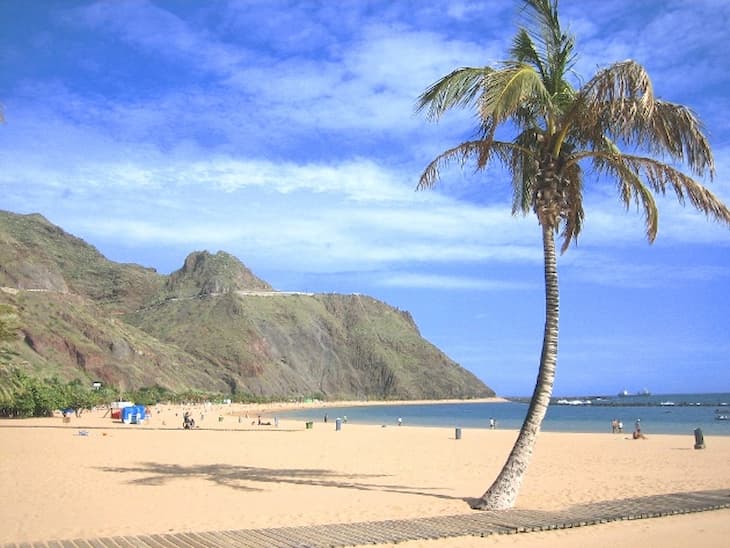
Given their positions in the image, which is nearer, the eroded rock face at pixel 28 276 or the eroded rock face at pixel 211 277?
the eroded rock face at pixel 28 276

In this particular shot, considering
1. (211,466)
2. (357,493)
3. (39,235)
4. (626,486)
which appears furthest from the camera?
(39,235)

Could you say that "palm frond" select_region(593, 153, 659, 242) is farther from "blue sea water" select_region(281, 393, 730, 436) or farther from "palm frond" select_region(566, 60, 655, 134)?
"blue sea water" select_region(281, 393, 730, 436)

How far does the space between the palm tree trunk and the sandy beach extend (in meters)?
0.62

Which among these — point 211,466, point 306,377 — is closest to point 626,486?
point 211,466

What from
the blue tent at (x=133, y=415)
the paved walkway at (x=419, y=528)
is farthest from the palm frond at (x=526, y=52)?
the blue tent at (x=133, y=415)

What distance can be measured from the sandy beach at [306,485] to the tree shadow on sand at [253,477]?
4 cm

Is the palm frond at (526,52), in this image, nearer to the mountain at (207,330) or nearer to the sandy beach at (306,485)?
the sandy beach at (306,485)

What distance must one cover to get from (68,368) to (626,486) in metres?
67.7

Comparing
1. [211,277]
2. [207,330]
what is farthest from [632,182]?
[211,277]

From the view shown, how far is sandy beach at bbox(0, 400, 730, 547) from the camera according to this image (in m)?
8.58

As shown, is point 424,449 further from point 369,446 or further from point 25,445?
point 25,445

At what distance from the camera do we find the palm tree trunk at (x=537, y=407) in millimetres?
9773

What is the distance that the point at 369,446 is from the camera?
2480 cm

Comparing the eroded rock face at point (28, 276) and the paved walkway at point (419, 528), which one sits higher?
the eroded rock face at point (28, 276)
